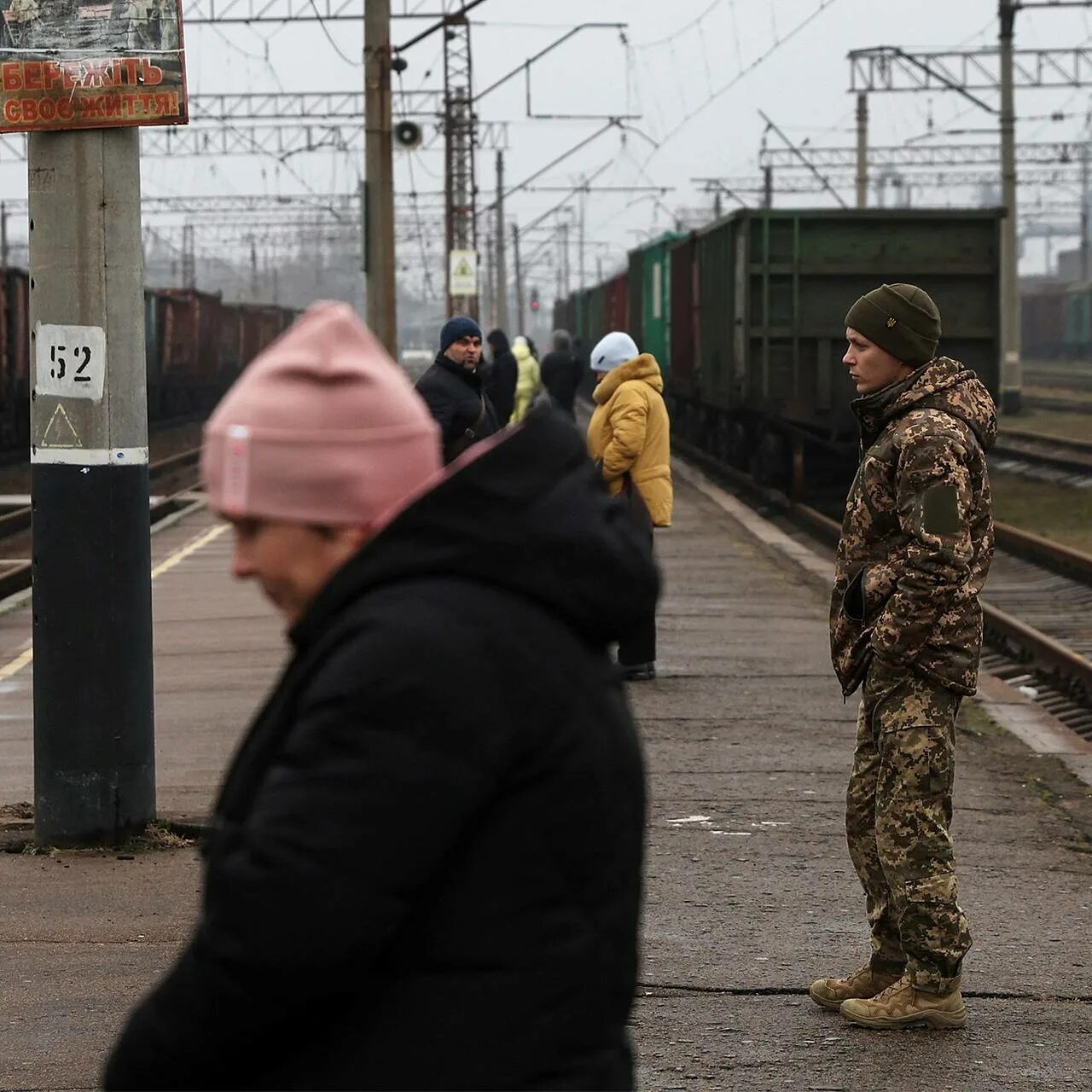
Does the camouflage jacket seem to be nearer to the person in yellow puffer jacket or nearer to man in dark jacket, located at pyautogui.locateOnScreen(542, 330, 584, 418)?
man in dark jacket, located at pyautogui.locateOnScreen(542, 330, 584, 418)

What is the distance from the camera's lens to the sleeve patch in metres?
4.68

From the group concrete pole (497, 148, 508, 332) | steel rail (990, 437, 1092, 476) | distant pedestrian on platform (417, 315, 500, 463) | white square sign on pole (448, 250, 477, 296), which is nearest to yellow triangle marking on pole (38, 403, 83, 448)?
distant pedestrian on platform (417, 315, 500, 463)

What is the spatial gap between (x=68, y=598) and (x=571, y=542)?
4727 millimetres

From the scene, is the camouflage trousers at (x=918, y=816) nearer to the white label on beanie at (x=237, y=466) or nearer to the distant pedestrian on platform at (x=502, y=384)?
the white label on beanie at (x=237, y=466)

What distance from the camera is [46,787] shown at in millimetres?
6613

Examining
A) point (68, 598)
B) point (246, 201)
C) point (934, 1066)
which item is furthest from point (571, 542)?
point (246, 201)

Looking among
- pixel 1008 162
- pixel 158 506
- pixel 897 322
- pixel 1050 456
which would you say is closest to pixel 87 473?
pixel 897 322

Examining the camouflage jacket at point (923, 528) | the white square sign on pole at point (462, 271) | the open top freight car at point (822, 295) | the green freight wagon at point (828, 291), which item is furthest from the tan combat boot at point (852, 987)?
the white square sign on pole at point (462, 271)

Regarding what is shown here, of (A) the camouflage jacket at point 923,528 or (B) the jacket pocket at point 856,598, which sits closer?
(A) the camouflage jacket at point 923,528

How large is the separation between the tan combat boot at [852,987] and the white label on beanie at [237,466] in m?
3.39

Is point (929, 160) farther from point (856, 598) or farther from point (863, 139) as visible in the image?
point (856, 598)

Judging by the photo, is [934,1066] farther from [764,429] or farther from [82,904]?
[764,429]

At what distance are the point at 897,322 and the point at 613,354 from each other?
→ 5.12 m

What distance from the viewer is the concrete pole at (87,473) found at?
6453 mm
